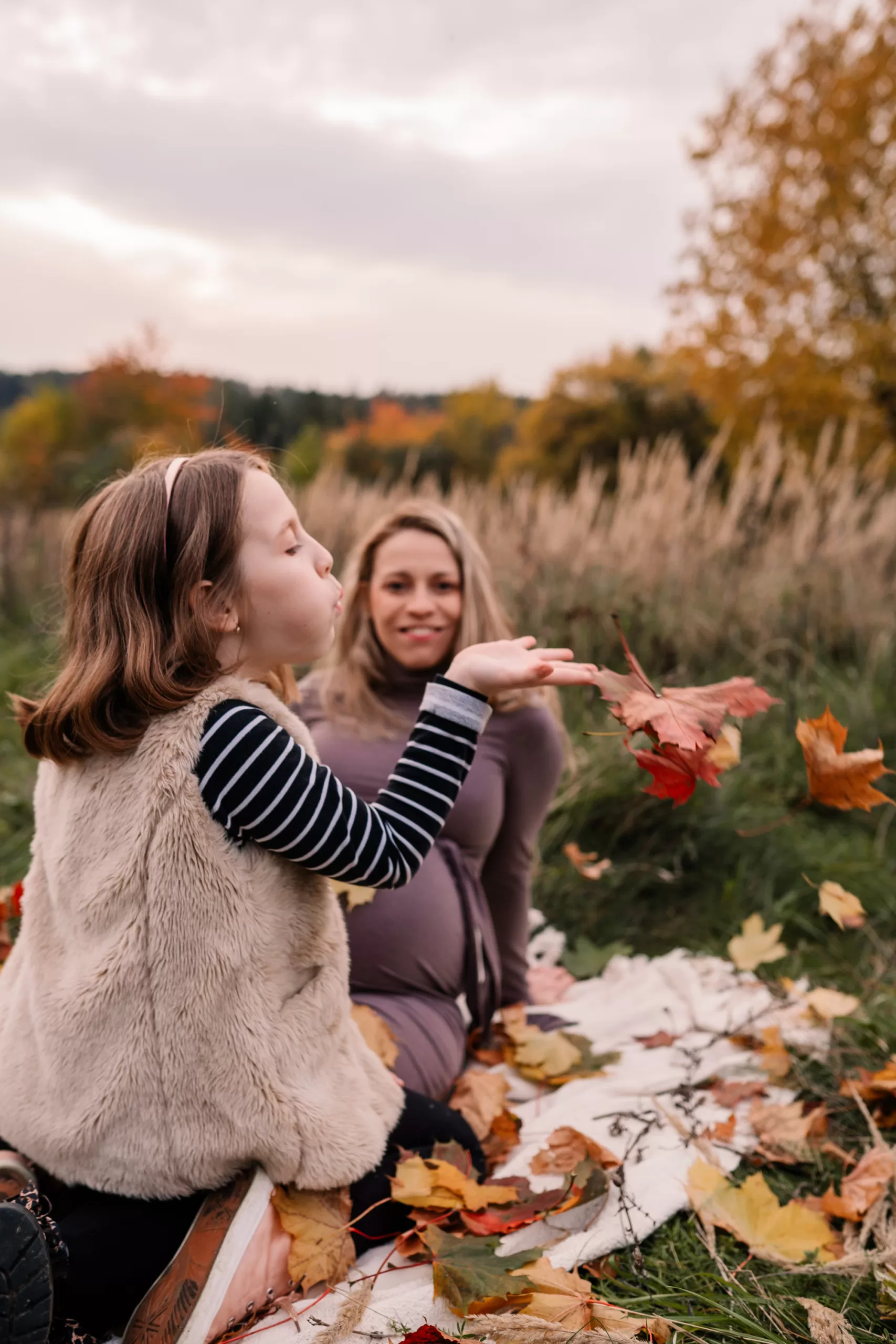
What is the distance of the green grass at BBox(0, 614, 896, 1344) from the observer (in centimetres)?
204

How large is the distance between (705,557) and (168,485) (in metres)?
3.75

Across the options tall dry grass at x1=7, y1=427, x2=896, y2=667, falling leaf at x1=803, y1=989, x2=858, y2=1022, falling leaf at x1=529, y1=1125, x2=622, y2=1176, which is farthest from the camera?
tall dry grass at x1=7, y1=427, x2=896, y2=667

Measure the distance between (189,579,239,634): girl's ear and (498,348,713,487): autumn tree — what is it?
15085 mm

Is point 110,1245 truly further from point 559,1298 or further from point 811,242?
point 811,242

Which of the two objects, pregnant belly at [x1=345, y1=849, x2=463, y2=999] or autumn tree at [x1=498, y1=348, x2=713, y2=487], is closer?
pregnant belly at [x1=345, y1=849, x2=463, y2=999]

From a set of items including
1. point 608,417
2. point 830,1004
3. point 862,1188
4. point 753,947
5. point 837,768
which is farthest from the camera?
point 608,417

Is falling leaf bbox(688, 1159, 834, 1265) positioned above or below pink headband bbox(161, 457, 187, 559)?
below

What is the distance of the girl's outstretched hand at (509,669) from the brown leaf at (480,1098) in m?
0.98

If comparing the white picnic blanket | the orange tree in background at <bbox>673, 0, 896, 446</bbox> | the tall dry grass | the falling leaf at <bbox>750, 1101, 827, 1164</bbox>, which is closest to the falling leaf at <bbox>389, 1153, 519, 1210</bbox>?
the white picnic blanket

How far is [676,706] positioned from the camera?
4.31 ft

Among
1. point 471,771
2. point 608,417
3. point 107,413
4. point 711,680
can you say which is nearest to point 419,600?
point 471,771

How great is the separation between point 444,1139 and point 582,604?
2691 millimetres

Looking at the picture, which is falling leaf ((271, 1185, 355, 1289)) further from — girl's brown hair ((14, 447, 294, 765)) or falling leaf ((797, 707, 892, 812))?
falling leaf ((797, 707, 892, 812))

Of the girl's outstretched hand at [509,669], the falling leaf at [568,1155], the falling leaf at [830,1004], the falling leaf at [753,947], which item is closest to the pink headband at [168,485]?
the girl's outstretched hand at [509,669]
